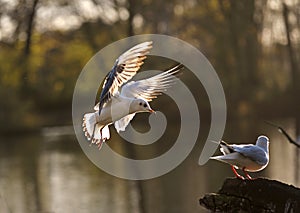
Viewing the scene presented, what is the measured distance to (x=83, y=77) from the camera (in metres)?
34.3

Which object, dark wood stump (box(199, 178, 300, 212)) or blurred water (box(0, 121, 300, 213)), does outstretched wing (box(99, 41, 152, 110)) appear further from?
blurred water (box(0, 121, 300, 213))

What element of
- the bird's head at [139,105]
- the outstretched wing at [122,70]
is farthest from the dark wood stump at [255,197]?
the outstretched wing at [122,70]

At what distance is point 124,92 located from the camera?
27.0ft

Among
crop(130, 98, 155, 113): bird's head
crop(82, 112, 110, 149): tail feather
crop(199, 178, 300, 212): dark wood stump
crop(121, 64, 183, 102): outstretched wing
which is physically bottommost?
crop(199, 178, 300, 212): dark wood stump

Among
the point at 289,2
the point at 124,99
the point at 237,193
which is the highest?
the point at 289,2

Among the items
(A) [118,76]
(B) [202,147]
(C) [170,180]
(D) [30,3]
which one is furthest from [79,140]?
(A) [118,76]

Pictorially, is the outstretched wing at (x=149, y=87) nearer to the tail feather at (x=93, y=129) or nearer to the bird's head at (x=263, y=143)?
the tail feather at (x=93, y=129)

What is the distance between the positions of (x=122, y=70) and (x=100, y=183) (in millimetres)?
9595

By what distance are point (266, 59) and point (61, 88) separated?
949 cm

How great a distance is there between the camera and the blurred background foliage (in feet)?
112

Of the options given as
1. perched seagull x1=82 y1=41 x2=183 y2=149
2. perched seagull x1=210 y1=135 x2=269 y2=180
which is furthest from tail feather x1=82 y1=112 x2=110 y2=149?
perched seagull x1=210 y1=135 x2=269 y2=180

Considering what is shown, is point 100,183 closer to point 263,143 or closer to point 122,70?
point 122,70

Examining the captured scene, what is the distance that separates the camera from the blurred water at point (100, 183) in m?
14.6

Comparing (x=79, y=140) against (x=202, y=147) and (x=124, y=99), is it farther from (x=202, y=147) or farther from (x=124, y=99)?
(x=124, y=99)
